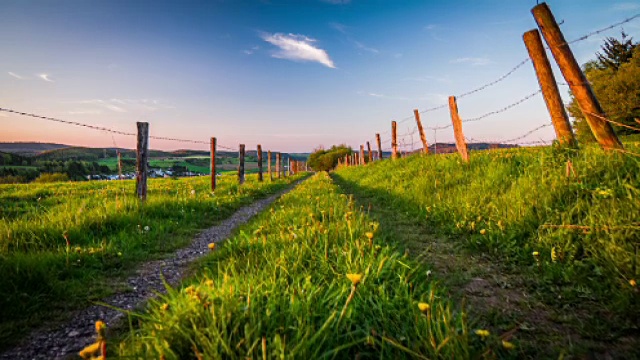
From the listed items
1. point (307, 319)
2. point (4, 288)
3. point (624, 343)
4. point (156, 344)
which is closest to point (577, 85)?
point (624, 343)

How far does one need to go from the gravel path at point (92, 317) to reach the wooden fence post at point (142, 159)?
427 centimetres

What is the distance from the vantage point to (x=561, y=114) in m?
6.13

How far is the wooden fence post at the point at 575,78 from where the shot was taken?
5094mm

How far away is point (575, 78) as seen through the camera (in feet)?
17.6

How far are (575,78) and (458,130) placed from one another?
5.34m

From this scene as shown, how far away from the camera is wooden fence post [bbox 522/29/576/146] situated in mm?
6066

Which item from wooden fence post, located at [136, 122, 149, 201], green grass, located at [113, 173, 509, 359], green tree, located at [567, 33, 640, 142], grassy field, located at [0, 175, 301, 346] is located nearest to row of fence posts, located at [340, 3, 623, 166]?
green grass, located at [113, 173, 509, 359]

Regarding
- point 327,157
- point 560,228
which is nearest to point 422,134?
point 560,228

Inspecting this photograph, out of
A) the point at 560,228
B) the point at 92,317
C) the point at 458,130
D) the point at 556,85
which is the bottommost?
the point at 92,317

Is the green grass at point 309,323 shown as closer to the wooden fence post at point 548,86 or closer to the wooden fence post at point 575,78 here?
the wooden fence post at point 575,78

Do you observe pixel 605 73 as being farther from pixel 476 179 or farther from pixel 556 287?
pixel 556 287

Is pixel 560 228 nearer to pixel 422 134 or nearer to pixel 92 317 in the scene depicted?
pixel 92 317

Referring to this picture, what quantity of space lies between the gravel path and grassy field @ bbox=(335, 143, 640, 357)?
351 centimetres

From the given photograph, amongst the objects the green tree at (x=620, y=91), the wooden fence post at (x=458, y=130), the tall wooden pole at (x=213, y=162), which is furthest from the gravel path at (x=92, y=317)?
the green tree at (x=620, y=91)
